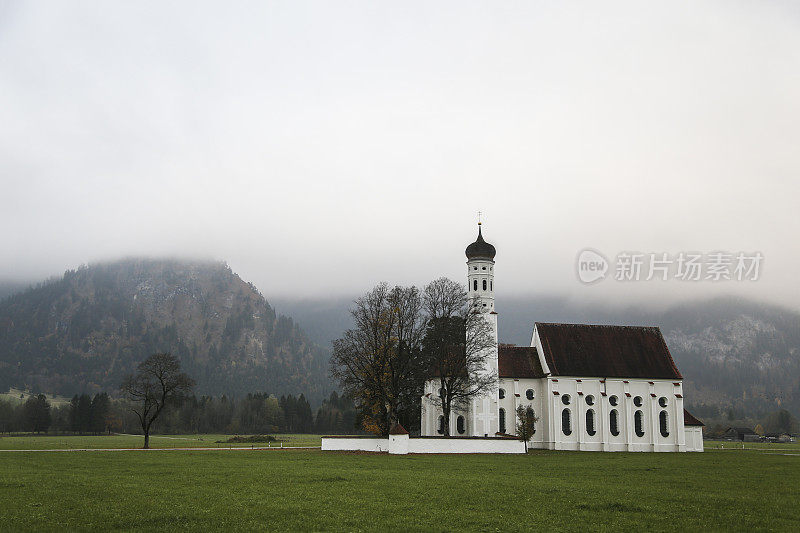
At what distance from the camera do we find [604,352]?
7250 cm

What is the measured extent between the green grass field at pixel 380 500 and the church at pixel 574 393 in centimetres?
3578

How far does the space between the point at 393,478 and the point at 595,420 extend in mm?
47340

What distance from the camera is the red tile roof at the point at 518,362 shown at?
70312 mm

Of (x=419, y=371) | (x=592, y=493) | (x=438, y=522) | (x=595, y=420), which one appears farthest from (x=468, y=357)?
(x=438, y=522)

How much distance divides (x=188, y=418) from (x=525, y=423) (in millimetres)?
111927

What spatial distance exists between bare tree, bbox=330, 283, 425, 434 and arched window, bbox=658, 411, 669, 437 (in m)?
28.9

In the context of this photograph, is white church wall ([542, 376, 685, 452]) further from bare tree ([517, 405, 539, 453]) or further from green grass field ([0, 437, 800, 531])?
green grass field ([0, 437, 800, 531])

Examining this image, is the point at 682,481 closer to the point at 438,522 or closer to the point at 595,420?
the point at 438,522

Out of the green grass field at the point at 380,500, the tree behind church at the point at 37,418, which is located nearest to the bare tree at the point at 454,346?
the green grass field at the point at 380,500

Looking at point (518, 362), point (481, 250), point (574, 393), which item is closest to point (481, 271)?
point (481, 250)

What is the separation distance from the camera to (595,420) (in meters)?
69.3

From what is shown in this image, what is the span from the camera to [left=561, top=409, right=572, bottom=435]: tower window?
68562 mm

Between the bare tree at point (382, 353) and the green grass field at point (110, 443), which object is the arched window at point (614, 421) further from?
the green grass field at point (110, 443)

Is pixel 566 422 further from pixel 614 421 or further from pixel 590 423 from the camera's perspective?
pixel 614 421
